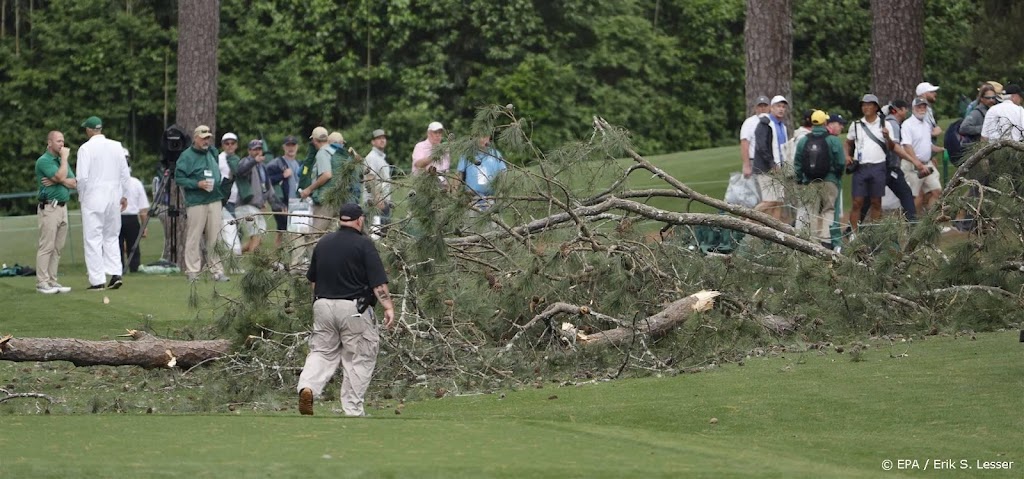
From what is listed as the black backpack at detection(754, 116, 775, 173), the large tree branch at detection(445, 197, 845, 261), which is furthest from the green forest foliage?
the large tree branch at detection(445, 197, 845, 261)

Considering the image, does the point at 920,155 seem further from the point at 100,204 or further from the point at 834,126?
the point at 100,204

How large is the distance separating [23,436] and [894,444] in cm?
527

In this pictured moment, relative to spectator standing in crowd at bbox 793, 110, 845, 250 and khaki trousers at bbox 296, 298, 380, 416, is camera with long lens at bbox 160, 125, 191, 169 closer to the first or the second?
spectator standing in crowd at bbox 793, 110, 845, 250

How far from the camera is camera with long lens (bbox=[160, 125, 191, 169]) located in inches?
899

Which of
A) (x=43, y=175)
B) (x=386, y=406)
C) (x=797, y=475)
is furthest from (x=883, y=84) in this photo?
(x=797, y=475)

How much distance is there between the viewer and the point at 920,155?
2112 cm

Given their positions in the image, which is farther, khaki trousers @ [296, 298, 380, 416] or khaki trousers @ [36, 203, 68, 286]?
khaki trousers @ [36, 203, 68, 286]

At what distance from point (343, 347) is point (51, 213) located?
9.12 metres

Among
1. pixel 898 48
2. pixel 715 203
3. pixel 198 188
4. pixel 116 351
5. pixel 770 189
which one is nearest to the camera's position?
pixel 116 351

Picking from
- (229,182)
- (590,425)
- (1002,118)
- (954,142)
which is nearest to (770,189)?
(1002,118)

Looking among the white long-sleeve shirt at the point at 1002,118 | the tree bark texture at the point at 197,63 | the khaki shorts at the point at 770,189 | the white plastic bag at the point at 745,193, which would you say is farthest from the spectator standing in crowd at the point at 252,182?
the white long-sleeve shirt at the point at 1002,118

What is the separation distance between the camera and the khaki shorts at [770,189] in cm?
1803

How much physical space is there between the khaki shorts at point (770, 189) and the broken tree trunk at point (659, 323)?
3.89 m

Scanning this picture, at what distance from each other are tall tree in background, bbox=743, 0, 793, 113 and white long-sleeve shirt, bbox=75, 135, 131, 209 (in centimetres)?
954
